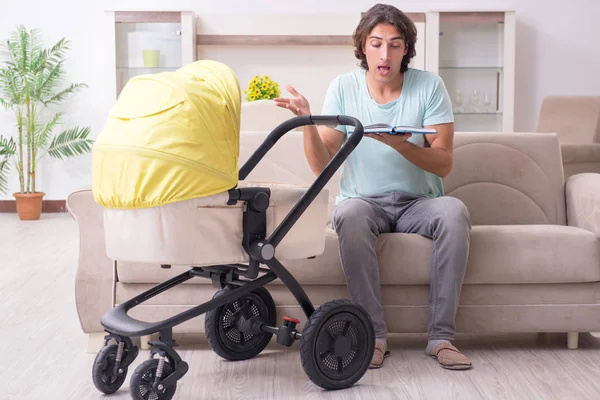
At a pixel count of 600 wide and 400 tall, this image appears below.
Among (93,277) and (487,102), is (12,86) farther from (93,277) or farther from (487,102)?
(93,277)

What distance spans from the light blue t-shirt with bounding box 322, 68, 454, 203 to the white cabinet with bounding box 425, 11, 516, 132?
384 cm

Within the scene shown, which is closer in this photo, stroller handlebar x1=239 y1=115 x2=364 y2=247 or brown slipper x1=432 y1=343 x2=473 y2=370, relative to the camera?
stroller handlebar x1=239 y1=115 x2=364 y2=247

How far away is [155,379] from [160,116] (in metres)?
0.63

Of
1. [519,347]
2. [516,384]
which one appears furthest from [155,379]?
[519,347]

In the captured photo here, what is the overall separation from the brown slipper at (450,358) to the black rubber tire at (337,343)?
0.90 feet

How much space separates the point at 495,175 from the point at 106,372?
1572mm

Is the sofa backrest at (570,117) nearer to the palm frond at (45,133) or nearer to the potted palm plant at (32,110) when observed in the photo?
the potted palm plant at (32,110)

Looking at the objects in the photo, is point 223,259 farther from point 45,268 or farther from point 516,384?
point 45,268

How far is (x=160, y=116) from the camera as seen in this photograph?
1.97m

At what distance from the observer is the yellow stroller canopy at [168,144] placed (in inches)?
76.5

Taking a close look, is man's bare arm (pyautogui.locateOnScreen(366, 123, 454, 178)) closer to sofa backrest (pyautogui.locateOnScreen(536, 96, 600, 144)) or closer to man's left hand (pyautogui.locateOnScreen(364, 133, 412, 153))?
man's left hand (pyautogui.locateOnScreen(364, 133, 412, 153))

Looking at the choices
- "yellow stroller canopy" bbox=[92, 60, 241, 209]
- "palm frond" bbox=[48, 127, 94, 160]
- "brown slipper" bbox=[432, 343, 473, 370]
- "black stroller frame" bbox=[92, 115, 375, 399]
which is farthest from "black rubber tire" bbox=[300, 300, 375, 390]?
"palm frond" bbox=[48, 127, 94, 160]

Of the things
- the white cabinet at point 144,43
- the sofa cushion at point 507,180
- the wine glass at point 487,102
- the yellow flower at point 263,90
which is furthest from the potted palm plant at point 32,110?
the sofa cushion at point 507,180

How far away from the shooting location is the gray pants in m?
2.47
